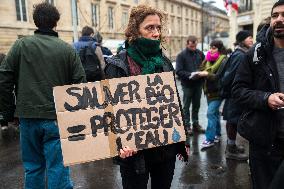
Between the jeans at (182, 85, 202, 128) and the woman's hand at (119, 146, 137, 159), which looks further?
the jeans at (182, 85, 202, 128)

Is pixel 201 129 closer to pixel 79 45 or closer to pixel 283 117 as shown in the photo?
pixel 79 45

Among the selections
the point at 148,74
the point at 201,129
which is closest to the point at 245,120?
the point at 148,74

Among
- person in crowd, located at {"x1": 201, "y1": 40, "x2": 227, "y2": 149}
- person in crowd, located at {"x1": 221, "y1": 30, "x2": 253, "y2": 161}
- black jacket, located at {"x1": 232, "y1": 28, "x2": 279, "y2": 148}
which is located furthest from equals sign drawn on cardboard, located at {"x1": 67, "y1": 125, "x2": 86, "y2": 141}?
person in crowd, located at {"x1": 201, "y1": 40, "x2": 227, "y2": 149}

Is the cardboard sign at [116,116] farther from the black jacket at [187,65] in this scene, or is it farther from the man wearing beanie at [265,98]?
the black jacket at [187,65]

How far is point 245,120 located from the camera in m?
2.62

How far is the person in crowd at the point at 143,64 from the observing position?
2441 millimetres

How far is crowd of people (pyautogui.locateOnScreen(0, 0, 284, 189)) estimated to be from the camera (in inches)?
96.1

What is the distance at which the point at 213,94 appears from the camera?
5.70 m

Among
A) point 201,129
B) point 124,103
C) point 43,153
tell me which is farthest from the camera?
point 201,129

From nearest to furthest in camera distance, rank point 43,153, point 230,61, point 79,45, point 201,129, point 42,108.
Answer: point 42,108 → point 43,153 → point 230,61 → point 79,45 → point 201,129

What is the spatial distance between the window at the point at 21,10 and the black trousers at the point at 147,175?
25506 millimetres

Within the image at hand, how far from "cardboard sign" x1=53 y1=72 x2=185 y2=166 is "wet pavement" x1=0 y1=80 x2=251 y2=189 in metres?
1.94

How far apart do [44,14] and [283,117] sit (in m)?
2.30

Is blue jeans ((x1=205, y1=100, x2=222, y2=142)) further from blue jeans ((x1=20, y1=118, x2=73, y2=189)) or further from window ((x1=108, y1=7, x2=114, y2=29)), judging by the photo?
window ((x1=108, y1=7, x2=114, y2=29))
